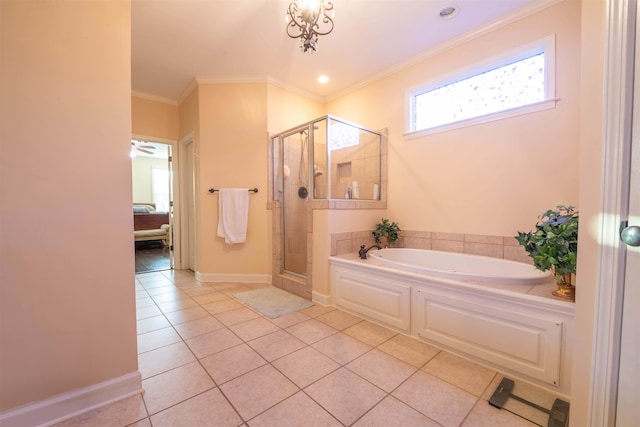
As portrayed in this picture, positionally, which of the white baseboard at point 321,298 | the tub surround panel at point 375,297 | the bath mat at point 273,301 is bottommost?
the bath mat at point 273,301

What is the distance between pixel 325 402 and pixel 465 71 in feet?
10.2

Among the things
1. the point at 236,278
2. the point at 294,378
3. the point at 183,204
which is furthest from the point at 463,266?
the point at 183,204

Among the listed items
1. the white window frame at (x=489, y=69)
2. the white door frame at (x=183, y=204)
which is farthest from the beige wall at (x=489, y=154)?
the white door frame at (x=183, y=204)

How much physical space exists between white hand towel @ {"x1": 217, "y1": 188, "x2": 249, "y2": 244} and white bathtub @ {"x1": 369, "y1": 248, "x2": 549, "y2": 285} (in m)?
1.73

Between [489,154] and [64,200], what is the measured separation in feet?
10.3

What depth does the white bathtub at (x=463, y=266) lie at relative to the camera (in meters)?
1.75

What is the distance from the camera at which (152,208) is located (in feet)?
23.6

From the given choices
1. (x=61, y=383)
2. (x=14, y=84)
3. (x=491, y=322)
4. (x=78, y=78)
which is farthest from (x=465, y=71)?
(x=61, y=383)

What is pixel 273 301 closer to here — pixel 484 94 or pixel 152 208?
pixel 484 94

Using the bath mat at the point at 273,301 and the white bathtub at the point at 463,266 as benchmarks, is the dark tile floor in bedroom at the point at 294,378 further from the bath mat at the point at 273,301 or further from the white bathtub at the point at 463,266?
the white bathtub at the point at 463,266

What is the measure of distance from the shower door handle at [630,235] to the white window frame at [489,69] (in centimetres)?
174

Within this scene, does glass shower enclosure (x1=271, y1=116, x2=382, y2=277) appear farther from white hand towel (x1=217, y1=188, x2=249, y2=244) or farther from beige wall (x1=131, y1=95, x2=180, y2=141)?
beige wall (x1=131, y1=95, x2=180, y2=141)

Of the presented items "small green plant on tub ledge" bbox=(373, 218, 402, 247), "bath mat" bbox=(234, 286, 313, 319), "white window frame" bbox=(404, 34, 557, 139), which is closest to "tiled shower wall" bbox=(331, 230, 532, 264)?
"small green plant on tub ledge" bbox=(373, 218, 402, 247)

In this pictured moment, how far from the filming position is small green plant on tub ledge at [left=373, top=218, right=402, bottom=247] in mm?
2992
